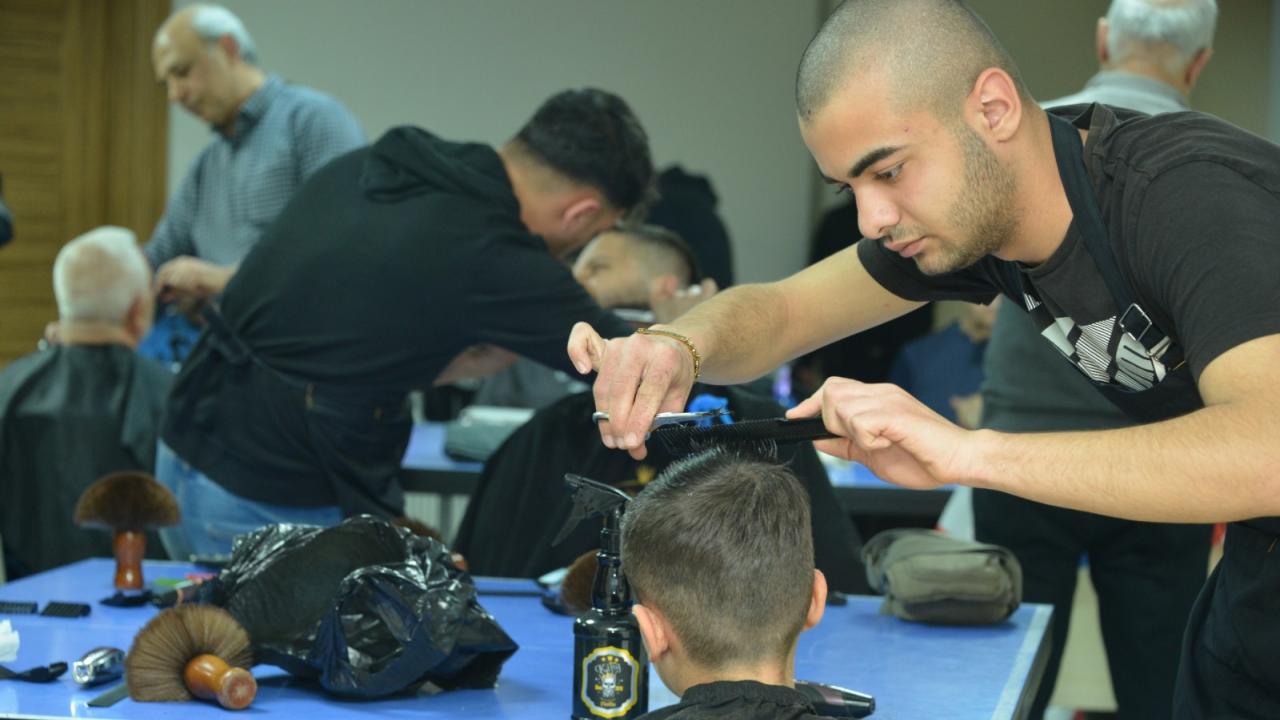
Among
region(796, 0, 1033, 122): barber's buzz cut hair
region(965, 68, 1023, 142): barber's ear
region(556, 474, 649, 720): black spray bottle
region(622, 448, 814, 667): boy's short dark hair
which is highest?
region(796, 0, 1033, 122): barber's buzz cut hair

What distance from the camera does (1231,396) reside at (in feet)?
4.18

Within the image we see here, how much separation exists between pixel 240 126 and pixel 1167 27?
2.60 metres

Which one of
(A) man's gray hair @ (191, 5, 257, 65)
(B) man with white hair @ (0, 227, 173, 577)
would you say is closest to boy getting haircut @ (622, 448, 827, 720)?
(B) man with white hair @ (0, 227, 173, 577)

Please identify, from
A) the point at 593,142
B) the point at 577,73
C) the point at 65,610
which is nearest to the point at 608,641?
the point at 65,610

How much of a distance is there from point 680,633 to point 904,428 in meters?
0.30

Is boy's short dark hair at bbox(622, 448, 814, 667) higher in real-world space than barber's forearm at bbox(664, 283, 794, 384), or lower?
lower

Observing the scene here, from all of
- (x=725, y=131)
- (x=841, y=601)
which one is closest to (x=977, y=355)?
(x=725, y=131)

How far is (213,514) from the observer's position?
2727 mm

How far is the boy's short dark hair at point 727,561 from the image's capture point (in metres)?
1.43

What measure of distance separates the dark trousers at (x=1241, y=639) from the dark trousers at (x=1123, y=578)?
1132 millimetres

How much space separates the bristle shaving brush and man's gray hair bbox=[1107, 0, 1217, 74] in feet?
5.40

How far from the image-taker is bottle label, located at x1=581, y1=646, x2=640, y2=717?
1573 millimetres

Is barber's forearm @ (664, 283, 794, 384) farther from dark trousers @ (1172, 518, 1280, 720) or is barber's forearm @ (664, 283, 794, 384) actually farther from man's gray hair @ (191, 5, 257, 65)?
man's gray hair @ (191, 5, 257, 65)

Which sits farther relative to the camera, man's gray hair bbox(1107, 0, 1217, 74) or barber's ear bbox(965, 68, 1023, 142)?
man's gray hair bbox(1107, 0, 1217, 74)
